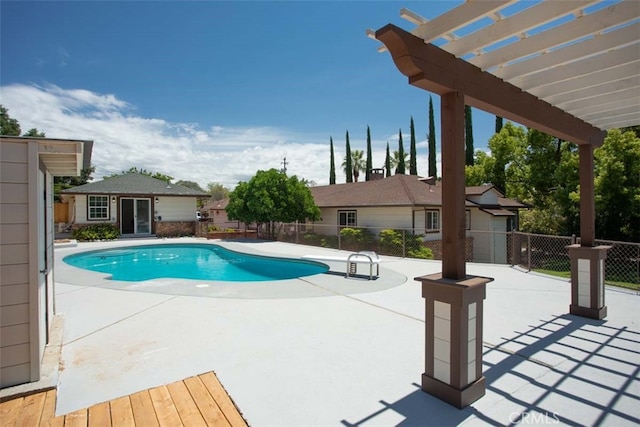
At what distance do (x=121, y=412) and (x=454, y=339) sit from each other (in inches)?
106

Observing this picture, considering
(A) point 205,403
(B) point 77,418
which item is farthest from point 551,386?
(B) point 77,418

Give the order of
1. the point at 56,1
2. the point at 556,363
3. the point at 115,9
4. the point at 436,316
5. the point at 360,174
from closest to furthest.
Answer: the point at 436,316
the point at 556,363
the point at 56,1
the point at 115,9
the point at 360,174

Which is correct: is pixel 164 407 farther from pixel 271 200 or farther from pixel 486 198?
pixel 486 198

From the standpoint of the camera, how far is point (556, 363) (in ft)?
11.2

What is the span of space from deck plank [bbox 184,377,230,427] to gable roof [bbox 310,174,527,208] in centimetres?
1387

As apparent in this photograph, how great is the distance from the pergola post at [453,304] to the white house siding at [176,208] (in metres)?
19.9

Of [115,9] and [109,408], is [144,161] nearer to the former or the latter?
[115,9]

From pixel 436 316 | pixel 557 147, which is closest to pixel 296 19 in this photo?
pixel 436 316

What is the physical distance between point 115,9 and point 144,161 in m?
42.9

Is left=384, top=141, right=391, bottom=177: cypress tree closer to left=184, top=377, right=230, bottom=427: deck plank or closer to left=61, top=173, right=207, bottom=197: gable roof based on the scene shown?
left=61, top=173, right=207, bottom=197: gable roof

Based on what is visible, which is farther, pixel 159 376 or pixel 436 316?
pixel 159 376

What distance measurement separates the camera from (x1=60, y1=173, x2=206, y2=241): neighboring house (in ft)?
58.9

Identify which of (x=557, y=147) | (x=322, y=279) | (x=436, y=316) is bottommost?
(x=322, y=279)

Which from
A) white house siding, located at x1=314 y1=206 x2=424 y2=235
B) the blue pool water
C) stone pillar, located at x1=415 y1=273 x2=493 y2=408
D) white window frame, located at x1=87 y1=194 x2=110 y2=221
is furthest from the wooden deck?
white window frame, located at x1=87 y1=194 x2=110 y2=221
